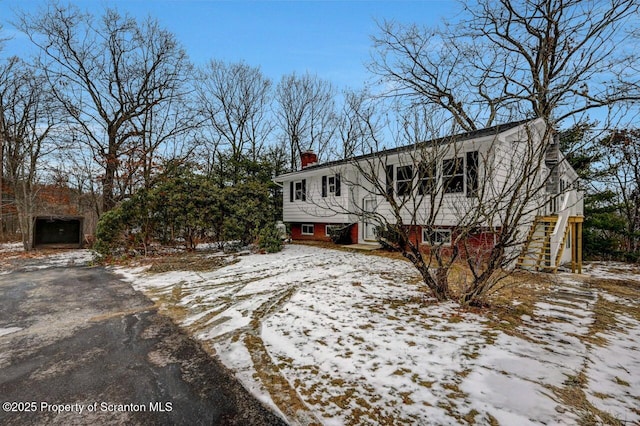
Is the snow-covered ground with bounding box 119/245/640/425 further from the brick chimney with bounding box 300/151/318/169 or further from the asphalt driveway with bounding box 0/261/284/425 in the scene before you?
the brick chimney with bounding box 300/151/318/169

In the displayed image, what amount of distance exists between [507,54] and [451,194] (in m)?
10.2

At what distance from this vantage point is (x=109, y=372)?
2.99 metres

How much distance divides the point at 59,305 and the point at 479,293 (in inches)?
292

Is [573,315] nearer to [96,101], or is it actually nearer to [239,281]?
[239,281]

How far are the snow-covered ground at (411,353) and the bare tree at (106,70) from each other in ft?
43.7

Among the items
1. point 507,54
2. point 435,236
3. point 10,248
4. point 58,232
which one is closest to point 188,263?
point 435,236

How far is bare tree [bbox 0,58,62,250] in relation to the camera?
14.7 metres

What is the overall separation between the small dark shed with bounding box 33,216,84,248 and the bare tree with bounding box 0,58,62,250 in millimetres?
1392

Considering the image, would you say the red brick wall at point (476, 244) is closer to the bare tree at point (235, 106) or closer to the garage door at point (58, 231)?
the bare tree at point (235, 106)

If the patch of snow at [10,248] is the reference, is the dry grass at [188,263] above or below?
below

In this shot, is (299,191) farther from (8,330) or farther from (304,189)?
(8,330)

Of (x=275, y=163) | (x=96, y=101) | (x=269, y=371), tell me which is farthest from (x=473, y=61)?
(x=96, y=101)

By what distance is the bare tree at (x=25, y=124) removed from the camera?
1466cm

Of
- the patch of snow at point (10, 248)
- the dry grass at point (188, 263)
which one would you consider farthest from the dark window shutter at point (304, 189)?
the patch of snow at point (10, 248)
